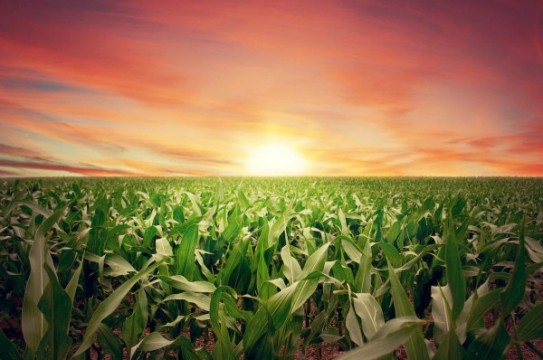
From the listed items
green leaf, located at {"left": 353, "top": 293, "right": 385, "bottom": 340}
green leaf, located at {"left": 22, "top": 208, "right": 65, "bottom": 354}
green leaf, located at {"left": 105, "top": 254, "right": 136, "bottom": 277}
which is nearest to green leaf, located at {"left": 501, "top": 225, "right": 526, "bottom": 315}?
green leaf, located at {"left": 353, "top": 293, "right": 385, "bottom": 340}

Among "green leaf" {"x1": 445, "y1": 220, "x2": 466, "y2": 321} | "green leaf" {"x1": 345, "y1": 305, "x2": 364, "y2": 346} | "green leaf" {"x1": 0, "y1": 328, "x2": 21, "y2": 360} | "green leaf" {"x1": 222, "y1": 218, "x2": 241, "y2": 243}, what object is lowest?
"green leaf" {"x1": 0, "y1": 328, "x2": 21, "y2": 360}

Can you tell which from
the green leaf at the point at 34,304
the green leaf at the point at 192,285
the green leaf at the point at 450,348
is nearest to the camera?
the green leaf at the point at 450,348

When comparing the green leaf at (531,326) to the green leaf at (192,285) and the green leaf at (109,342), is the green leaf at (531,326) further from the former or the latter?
the green leaf at (109,342)

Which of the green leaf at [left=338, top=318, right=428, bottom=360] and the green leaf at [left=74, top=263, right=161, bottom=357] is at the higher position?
the green leaf at [left=338, top=318, right=428, bottom=360]

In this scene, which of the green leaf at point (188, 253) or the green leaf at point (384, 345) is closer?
the green leaf at point (384, 345)

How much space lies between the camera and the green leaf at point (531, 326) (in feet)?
3.75

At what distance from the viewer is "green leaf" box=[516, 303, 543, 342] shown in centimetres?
114

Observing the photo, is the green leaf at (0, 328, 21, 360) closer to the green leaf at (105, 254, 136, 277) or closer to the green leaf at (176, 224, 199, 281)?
the green leaf at (176, 224, 199, 281)

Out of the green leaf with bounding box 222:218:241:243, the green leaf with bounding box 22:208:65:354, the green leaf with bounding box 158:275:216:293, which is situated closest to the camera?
the green leaf with bounding box 22:208:65:354

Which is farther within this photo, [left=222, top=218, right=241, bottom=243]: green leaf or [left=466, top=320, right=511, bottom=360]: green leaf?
[left=222, top=218, right=241, bottom=243]: green leaf

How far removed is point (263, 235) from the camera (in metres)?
2.33

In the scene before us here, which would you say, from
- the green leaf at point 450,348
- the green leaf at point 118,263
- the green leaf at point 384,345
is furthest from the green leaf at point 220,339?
→ the green leaf at point 118,263

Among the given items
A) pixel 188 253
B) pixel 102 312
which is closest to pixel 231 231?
pixel 188 253

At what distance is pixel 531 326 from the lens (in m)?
1.16
